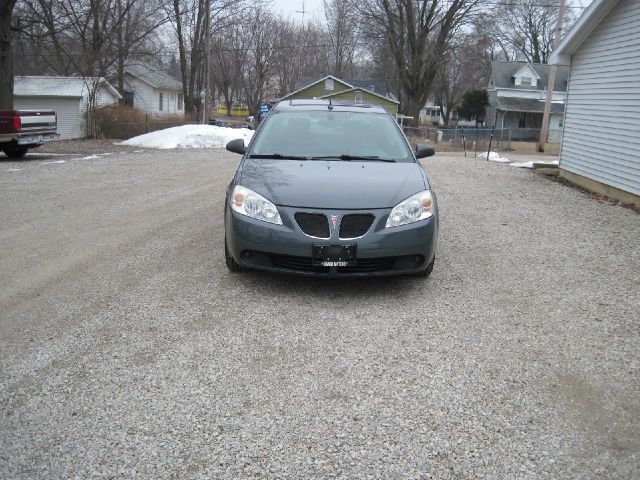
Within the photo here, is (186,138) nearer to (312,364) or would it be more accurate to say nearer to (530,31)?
(312,364)

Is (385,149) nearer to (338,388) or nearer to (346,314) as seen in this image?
(346,314)

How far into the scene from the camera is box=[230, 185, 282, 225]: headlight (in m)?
4.81

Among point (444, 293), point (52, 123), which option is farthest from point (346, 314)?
point (52, 123)

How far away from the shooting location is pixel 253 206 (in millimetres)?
4906

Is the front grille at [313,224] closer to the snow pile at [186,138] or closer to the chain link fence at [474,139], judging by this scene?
the snow pile at [186,138]

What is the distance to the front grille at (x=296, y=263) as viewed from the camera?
4.78m

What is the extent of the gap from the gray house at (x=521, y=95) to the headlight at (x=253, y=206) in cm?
4968

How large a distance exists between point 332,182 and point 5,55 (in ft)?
68.6

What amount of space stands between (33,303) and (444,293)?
3.35 m

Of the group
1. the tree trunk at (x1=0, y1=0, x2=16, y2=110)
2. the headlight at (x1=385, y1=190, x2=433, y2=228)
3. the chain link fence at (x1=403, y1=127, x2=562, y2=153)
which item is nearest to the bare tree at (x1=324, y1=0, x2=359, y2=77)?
the chain link fence at (x1=403, y1=127, x2=562, y2=153)

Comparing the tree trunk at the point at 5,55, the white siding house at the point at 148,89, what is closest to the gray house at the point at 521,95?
the white siding house at the point at 148,89

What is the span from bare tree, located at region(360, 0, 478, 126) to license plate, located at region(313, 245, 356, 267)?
1632 inches

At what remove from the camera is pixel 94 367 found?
Result: 3654mm

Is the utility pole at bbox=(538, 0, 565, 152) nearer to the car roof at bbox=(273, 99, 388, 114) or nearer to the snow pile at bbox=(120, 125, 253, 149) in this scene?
the snow pile at bbox=(120, 125, 253, 149)
